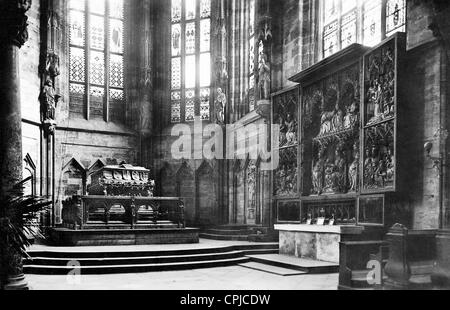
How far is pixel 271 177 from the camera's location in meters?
14.5

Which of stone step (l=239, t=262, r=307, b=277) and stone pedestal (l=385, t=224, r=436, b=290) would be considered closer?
stone pedestal (l=385, t=224, r=436, b=290)

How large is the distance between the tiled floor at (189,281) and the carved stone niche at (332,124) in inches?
118

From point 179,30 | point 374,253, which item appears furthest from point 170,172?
point 374,253

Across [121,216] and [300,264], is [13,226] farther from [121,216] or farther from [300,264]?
[121,216]

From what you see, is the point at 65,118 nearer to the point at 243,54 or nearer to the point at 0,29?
the point at 243,54

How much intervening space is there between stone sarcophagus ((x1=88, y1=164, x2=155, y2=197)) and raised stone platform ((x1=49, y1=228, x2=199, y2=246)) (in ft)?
6.46

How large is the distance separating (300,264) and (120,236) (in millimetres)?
5033

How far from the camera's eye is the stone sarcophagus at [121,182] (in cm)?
1415

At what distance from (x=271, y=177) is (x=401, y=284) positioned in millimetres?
8185

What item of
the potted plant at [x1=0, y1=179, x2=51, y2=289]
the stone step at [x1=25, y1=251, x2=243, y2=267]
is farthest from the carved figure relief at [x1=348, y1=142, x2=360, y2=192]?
the potted plant at [x1=0, y1=179, x2=51, y2=289]

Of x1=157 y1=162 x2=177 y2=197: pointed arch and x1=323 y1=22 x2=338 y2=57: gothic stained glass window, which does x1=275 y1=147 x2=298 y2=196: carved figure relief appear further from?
x1=157 y1=162 x2=177 y2=197: pointed arch

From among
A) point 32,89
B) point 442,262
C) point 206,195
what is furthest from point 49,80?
point 442,262

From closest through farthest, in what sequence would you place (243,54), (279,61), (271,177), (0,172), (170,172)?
(0,172), (271,177), (279,61), (243,54), (170,172)

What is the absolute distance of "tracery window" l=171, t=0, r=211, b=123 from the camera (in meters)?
20.2
